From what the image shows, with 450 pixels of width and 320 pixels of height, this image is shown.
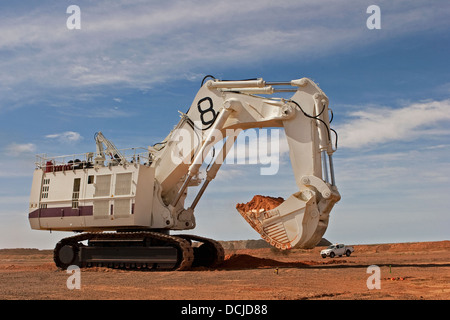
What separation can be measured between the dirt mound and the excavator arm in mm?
423

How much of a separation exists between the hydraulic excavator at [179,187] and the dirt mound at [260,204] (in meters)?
0.32

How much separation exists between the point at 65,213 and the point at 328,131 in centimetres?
1256

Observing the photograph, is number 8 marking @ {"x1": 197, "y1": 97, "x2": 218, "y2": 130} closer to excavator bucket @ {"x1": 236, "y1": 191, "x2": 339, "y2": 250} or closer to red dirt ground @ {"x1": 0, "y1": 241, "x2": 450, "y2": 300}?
excavator bucket @ {"x1": 236, "y1": 191, "x2": 339, "y2": 250}

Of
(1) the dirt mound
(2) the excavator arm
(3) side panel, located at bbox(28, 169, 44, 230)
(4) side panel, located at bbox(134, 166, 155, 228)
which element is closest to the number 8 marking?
(2) the excavator arm

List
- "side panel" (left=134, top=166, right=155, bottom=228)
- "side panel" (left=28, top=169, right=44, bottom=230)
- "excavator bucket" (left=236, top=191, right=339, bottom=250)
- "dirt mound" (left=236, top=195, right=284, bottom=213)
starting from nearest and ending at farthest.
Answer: "excavator bucket" (left=236, top=191, right=339, bottom=250), "dirt mound" (left=236, top=195, right=284, bottom=213), "side panel" (left=134, top=166, right=155, bottom=228), "side panel" (left=28, top=169, right=44, bottom=230)

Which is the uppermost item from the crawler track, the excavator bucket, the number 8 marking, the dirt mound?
the number 8 marking

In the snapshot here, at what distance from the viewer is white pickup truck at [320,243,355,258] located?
135 feet

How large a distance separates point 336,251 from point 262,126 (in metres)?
24.4

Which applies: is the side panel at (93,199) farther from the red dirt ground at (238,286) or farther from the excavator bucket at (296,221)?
the excavator bucket at (296,221)

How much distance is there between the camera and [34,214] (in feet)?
78.7

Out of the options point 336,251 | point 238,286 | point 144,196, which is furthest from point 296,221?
point 336,251

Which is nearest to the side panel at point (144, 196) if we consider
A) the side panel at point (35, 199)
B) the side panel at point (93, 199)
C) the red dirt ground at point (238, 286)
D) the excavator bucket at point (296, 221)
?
the side panel at point (93, 199)

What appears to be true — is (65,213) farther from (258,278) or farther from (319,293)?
(319,293)
